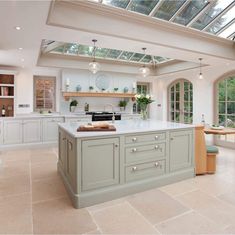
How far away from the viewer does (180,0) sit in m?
3.45

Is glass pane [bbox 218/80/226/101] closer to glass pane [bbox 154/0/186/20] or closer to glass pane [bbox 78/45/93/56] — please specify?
glass pane [bbox 154/0/186/20]

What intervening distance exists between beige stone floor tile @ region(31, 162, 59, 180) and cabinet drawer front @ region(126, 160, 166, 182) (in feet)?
4.77

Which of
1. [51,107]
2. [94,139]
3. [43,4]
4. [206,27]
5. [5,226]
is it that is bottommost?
[5,226]

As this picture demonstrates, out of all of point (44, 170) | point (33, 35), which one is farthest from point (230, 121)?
point (33, 35)

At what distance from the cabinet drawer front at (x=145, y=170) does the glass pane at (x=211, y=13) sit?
295cm

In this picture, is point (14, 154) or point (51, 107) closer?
point (14, 154)

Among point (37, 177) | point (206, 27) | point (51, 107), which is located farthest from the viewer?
point (51, 107)

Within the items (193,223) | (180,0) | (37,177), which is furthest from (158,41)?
(37,177)

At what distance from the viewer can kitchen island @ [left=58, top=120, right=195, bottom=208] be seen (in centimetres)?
238

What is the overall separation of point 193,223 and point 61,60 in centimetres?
530

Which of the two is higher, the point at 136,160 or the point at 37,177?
the point at 136,160

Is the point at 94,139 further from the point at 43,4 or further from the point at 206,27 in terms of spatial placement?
the point at 206,27

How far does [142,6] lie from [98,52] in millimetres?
2618

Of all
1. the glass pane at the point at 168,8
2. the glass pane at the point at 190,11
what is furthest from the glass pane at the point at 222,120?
the glass pane at the point at 168,8
